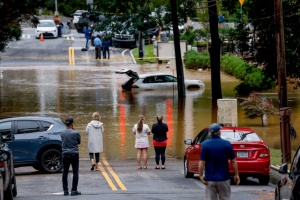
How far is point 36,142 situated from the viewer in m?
23.2

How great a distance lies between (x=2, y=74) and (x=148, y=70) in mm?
9755

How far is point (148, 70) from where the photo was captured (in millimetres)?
57156

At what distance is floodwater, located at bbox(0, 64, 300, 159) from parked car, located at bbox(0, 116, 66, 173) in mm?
4982

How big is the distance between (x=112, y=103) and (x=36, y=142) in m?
19.9

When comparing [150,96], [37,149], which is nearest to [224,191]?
[37,149]

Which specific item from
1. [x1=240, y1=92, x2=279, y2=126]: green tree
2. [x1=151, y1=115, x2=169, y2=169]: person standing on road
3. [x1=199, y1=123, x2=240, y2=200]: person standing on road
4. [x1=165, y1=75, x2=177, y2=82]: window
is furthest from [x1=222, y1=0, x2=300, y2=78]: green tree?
[x1=199, y1=123, x2=240, y2=200]: person standing on road

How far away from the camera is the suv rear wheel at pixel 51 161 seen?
920 inches

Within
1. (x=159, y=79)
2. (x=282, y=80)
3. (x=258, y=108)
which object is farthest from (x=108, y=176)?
(x=159, y=79)

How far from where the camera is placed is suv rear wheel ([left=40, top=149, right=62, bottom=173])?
76.6 feet

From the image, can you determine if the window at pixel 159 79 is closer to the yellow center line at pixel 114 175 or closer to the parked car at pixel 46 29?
the yellow center line at pixel 114 175

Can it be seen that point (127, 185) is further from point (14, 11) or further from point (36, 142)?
point (14, 11)

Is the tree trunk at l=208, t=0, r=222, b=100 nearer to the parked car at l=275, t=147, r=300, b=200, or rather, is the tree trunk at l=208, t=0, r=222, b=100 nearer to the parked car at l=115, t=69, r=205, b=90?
the parked car at l=115, t=69, r=205, b=90

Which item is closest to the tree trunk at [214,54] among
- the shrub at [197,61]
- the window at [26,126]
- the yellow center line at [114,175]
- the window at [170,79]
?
the window at [170,79]

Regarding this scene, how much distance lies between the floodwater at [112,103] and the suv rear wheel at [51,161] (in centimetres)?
482
